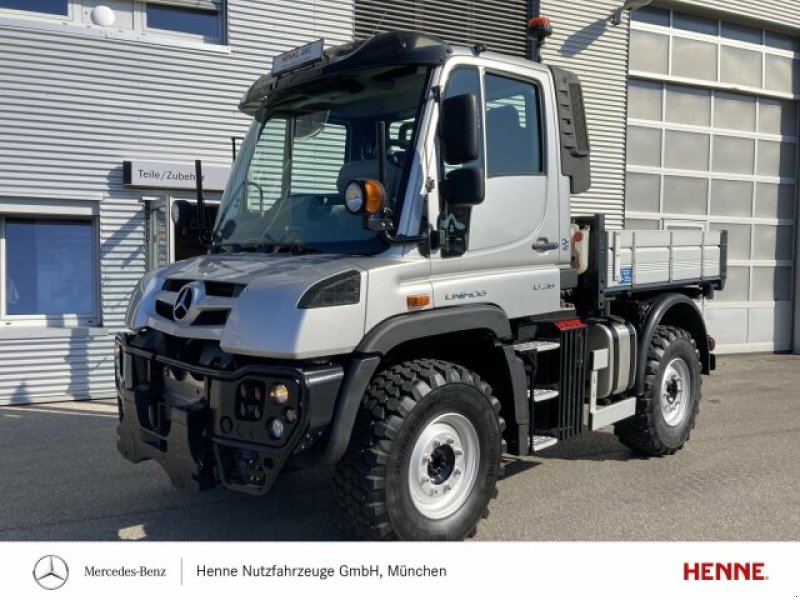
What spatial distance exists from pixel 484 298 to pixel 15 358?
6257 millimetres

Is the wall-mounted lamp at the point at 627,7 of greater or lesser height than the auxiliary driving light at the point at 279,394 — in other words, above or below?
above

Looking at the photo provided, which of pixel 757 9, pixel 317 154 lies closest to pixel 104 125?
pixel 317 154

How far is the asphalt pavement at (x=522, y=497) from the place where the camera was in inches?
171

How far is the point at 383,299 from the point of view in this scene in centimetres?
360

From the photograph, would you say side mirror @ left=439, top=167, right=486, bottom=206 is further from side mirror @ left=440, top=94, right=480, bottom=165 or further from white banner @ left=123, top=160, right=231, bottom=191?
white banner @ left=123, top=160, right=231, bottom=191

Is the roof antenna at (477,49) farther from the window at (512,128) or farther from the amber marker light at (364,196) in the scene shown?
the amber marker light at (364,196)

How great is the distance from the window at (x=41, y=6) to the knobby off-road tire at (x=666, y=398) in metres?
7.44

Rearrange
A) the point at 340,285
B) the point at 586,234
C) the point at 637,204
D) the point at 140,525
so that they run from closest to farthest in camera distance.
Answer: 1. the point at 340,285
2. the point at 140,525
3. the point at 586,234
4. the point at 637,204

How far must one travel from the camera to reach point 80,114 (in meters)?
8.37

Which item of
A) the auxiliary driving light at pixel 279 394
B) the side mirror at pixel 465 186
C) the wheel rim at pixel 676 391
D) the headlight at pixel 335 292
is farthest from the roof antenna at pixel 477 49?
the wheel rim at pixel 676 391

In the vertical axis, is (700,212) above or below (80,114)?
below

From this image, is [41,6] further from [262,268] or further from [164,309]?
[262,268]
